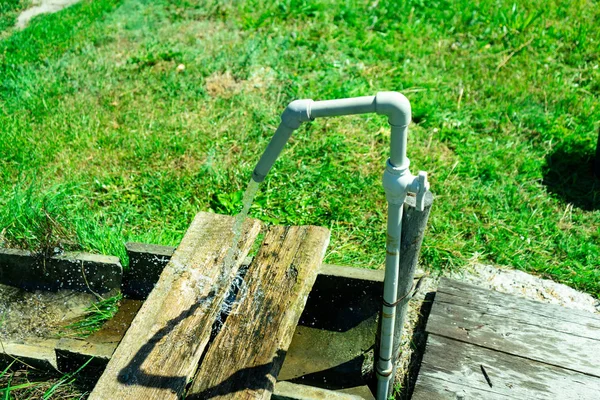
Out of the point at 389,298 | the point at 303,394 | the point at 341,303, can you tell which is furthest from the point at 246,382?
the point at 341,303

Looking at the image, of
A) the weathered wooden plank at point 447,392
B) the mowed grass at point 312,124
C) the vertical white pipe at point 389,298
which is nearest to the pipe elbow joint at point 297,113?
the vertical white pipe at point 389,298

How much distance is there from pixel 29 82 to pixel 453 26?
400cm

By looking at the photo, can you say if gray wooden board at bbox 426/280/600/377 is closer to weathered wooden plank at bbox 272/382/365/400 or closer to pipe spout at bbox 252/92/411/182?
weathered wooden plank at bbox 272/382/365/400

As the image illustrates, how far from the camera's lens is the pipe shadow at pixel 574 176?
410 centimetres

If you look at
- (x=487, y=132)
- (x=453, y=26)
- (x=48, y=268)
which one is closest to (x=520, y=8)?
(x=453, y=26)

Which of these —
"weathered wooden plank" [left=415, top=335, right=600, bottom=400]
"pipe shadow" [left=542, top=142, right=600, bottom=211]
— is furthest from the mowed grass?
"weathered wooden plank" [left=415, top=335, right=600, bottom=400]

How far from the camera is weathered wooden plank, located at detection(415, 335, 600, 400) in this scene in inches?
104

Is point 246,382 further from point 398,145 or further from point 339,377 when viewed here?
point 398,145

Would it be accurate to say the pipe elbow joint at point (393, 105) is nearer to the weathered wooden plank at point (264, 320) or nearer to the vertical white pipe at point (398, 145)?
the vertical white pipe at point (398, 145)

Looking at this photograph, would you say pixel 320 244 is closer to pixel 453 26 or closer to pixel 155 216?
pixel 155 216

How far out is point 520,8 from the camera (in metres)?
5.91

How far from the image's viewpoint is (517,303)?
3119 millimetres

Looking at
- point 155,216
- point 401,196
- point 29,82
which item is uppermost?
point 401,196

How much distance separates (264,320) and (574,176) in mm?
2695
